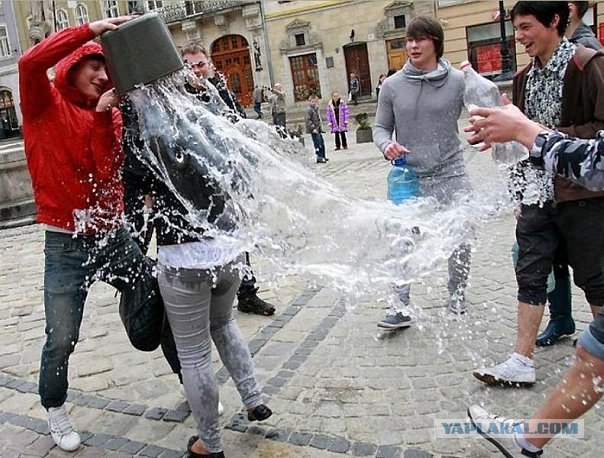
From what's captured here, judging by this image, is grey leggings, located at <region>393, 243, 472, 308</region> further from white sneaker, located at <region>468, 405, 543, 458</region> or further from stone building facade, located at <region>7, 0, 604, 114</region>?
stone building facade, located at <region>7, 0, 604, 114</region>

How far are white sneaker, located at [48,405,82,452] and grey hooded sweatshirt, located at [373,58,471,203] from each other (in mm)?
2674

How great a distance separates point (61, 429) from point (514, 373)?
2.60 m

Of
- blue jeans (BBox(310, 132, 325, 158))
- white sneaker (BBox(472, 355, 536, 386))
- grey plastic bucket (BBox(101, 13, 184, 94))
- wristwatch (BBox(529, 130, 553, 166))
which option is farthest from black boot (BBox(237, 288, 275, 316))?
blue jeans (BBox(310, 132, 325, 158))

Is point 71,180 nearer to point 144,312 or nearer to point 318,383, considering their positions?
point 144,312

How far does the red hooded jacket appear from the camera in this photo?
2.98 meters

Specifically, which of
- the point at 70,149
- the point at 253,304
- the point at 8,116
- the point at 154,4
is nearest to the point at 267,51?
the point at 154,4

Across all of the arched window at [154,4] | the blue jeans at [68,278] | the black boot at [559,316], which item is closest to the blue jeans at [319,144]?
the black boot at [559,316]

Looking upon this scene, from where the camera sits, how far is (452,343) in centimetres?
427

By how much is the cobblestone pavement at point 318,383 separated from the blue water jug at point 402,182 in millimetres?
750

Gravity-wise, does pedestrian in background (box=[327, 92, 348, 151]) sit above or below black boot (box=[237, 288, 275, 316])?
above

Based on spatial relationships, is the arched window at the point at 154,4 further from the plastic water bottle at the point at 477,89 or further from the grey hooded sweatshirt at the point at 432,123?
the plastic water bottle at the point at 477,89

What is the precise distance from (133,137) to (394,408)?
6.80ft

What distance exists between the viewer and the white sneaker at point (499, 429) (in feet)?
9.29

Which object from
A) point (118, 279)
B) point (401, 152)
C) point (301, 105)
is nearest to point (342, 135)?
point (401, 152)
